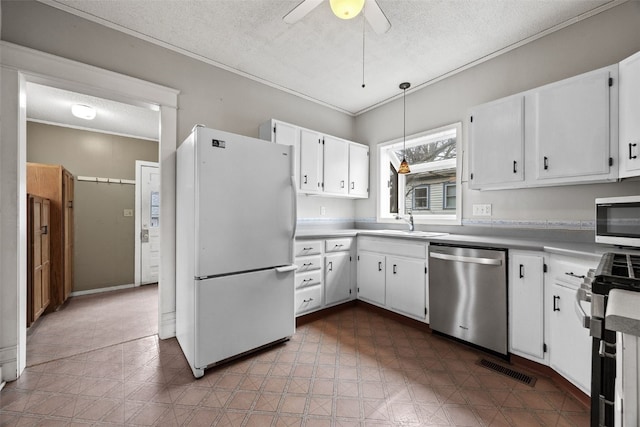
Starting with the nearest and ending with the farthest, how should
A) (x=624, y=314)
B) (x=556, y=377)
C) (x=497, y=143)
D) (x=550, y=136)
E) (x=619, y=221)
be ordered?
(x=624, y=314) → (x=619, y=221) → (x=556, y=377) → (x=550, y=136) → (x=497, y=143)

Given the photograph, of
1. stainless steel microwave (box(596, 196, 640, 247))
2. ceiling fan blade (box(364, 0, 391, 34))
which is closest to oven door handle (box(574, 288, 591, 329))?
stainless steel microwave (box(596, 196, 640, 247))

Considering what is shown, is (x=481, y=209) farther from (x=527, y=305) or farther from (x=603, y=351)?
(x=603, y=351)

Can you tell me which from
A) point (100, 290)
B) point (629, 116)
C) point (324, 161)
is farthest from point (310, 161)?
point (100, 290)

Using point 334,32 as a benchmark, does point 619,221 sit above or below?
below

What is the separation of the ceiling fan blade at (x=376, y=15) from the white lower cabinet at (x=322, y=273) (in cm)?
188

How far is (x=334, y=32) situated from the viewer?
7.62ft

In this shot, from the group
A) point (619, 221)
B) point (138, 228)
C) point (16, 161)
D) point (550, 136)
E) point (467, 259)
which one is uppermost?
point (550, 136)

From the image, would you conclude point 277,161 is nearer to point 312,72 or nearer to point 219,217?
point 219,217

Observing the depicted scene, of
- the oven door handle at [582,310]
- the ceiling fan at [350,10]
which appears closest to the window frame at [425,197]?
the ceiling fan at [350,10]

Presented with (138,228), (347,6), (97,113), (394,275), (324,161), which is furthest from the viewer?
(138,228)

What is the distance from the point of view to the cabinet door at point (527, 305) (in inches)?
73.4

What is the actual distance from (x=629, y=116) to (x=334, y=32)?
83.8 inches

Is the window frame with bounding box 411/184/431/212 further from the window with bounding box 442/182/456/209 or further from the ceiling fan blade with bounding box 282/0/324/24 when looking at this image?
the ceiling fan blade with bounding box 282/0/324/24

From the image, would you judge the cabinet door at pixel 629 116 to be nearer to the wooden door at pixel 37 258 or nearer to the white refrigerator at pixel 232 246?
the white refrigerator at pixel 232 246
